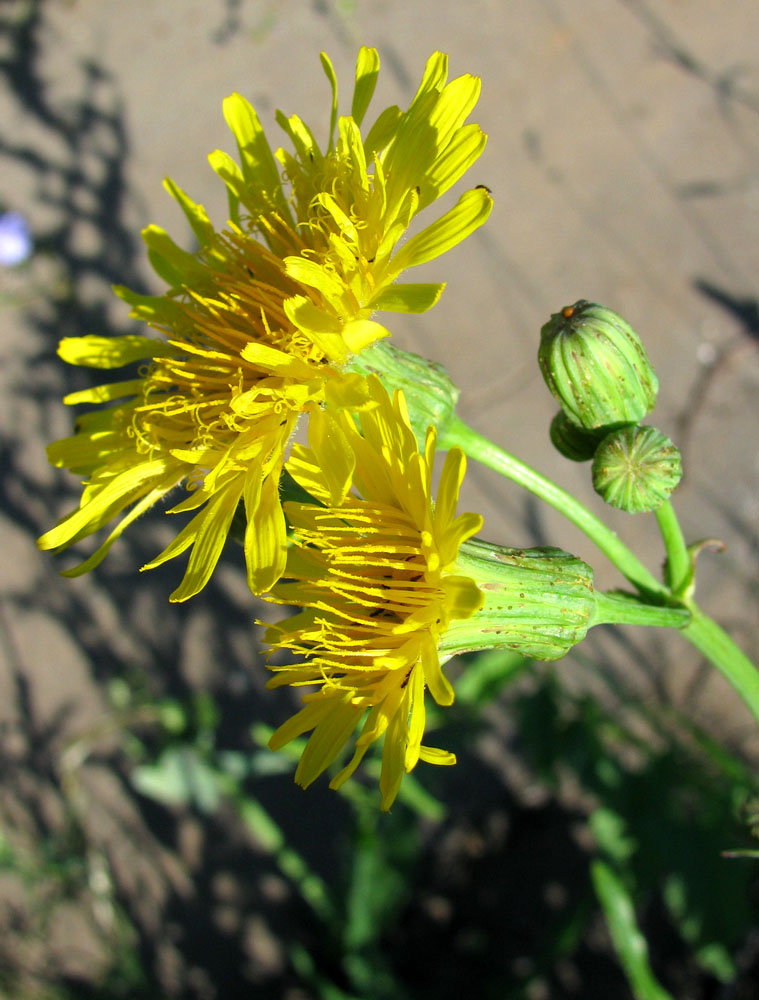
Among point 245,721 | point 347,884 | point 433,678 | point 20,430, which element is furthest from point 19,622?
point 433,678

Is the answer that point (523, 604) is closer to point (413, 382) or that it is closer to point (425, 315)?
point (413, 382)

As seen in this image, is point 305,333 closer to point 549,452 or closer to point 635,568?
point 635,568

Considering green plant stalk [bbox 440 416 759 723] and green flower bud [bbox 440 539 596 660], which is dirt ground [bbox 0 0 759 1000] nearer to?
green plant stalk [bbox 440 416 759 723]

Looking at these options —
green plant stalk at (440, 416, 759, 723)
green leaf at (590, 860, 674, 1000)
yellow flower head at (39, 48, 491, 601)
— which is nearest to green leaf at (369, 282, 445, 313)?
yellow flower head at (39, 48, 491, 601)

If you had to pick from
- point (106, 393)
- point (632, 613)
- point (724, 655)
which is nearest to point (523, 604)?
point (632, 613)

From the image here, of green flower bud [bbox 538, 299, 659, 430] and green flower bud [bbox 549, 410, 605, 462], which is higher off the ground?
green flower bud [bbox 538, 299, 659, 430]

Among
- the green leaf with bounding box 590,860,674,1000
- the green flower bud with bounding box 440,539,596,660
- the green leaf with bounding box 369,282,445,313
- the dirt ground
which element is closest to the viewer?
the green leaf with bounding box 369,282,445,313
